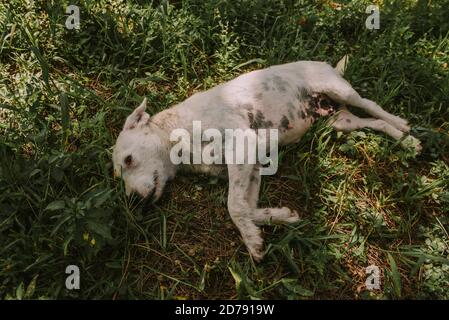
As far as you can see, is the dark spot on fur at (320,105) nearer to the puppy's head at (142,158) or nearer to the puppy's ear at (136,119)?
the puppy's head at (142,158)

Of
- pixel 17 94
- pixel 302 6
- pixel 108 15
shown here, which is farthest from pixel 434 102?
pixel 17 94

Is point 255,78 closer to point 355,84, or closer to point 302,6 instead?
point 355,84

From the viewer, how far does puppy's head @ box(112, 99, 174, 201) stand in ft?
12.1

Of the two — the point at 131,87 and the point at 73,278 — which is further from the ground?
the point at 131,87

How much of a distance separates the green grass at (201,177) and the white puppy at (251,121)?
151mm

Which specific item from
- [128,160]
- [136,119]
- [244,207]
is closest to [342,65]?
[244,207]

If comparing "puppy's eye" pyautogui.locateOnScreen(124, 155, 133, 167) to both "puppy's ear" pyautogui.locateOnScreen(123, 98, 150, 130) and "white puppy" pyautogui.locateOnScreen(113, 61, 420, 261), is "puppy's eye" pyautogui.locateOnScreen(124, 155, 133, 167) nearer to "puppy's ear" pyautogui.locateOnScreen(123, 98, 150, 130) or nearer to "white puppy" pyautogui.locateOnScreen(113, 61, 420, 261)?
"white puppy" pyautogui.locateOnScreen(113, 61, 420, 261)

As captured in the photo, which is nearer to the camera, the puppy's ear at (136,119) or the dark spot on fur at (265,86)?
the puppy's ear at (136,119)

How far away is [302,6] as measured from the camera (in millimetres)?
5234

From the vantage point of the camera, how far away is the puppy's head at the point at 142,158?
12.1ft

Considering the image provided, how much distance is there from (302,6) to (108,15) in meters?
2.29

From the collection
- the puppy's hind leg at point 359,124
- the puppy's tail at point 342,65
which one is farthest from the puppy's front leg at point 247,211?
the puppy's tail at point 342,65

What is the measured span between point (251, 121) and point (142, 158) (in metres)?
1.02

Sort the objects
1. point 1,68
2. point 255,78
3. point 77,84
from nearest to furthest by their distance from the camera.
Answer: point 255,78
point 77,84
point 1,68
